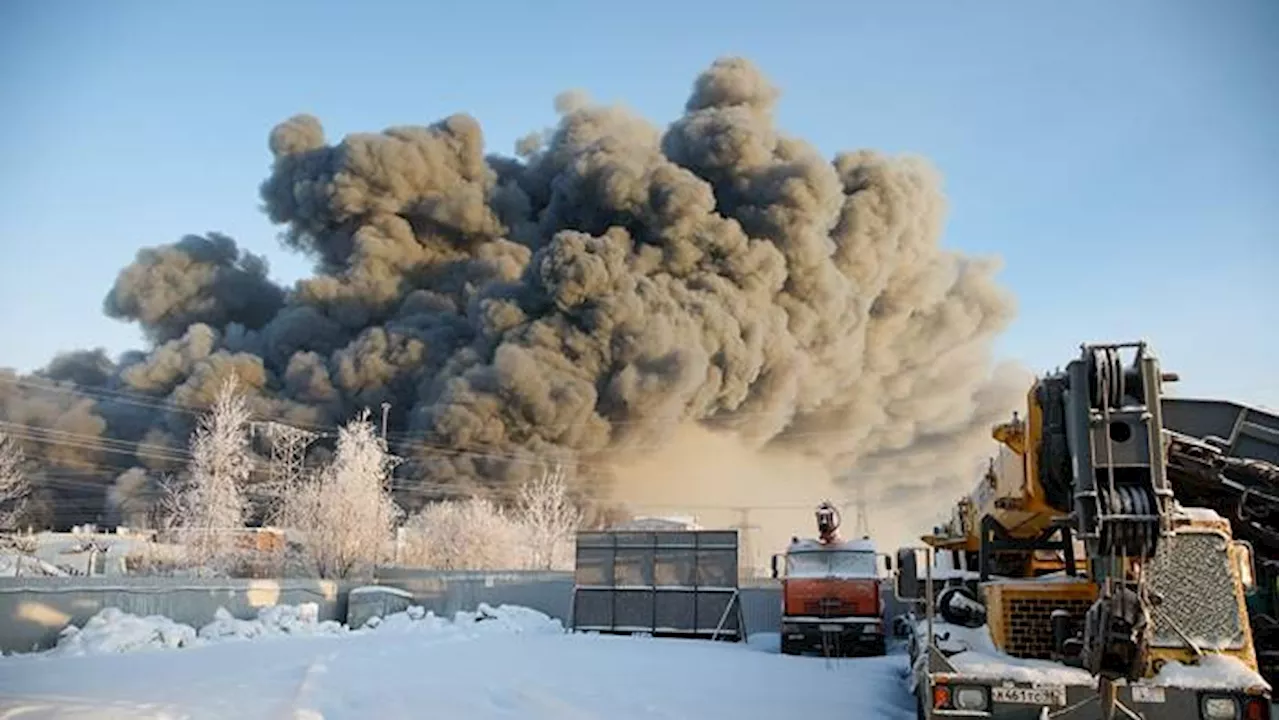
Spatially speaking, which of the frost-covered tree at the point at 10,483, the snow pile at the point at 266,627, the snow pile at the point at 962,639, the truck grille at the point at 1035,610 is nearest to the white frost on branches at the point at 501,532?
the frost-covered tree at the point at 10,483

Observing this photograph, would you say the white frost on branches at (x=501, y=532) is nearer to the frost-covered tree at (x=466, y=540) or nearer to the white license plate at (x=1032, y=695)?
the frost-covered tree at (x=466, y=540)

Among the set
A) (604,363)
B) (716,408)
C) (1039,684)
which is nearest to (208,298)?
(604,363)

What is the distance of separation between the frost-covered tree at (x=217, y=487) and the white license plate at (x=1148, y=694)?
30.8 meters

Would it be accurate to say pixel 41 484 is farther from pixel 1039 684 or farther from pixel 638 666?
pixel 1039 684

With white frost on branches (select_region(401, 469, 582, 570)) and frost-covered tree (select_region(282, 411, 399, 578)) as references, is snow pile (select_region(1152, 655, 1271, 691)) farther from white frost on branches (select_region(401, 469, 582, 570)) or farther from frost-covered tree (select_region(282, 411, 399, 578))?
white frost on branches (select_region(401, 469, 582, 570))

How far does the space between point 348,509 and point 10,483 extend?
10.0 meters

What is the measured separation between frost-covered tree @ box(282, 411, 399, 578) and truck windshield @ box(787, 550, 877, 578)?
689 inches

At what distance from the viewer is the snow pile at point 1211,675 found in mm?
5137

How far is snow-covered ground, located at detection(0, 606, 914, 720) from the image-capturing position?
25.4 ft

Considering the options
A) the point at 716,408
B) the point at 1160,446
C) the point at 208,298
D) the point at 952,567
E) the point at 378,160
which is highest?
the point at 378,160

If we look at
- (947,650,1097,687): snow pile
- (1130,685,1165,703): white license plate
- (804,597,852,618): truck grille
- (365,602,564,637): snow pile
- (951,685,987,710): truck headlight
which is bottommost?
(365,602,564,637): snow pile

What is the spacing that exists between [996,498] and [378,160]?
4286cm

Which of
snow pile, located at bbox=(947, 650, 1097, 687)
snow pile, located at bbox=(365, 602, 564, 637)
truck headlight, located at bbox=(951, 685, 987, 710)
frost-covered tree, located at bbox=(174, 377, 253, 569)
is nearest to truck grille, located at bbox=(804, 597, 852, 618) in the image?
snow pile, located at bbox=(365, 602, 564, 637)

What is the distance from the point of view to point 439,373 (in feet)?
142
